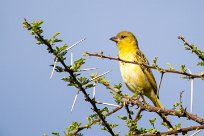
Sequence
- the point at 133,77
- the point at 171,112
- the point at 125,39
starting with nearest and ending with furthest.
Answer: the point at 171,112 → the point at 133,77 → the point at 125,39

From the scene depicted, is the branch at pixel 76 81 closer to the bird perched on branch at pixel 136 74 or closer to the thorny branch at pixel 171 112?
the thorny branch at pixel 171 112

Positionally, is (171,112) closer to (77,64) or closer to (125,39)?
(77,64)

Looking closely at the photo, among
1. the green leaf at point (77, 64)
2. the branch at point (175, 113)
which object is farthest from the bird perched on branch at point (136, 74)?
the green leaf at point (77, 64)

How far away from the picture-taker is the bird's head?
831 cm

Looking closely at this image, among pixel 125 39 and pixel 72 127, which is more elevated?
pixel 125 39

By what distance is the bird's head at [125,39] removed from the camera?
8.31 metres

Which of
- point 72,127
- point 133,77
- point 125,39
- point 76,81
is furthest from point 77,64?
point 125,39

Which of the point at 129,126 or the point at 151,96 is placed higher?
the point at 151,96

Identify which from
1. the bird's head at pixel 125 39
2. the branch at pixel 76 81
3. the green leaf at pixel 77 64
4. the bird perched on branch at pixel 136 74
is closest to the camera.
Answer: the branch at pixel 76 81

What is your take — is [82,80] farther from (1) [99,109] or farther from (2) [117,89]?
(2) [117,89]

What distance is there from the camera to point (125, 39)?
845 centimetres

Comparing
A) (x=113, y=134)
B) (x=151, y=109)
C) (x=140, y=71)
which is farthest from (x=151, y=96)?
(x=113, y=134)

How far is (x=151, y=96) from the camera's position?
7.54 meters

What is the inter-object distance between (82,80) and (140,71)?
14.7 feet
